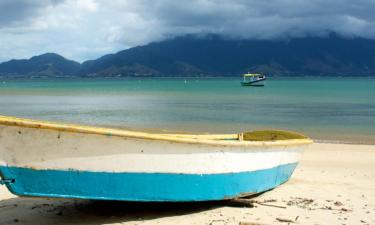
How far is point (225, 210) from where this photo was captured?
24.0 feet

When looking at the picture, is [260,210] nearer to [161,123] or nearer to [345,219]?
[345,219]

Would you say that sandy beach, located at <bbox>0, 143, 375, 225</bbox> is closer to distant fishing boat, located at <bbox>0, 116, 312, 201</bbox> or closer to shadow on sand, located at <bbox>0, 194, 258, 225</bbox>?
shadow on sand, located at <bbox>0, 194, 258, 225</bbox>

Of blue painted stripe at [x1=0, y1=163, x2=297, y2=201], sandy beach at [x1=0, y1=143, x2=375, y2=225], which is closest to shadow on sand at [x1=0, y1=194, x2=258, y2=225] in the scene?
sandy beach at [x1=0, y1=143, x2=375, y2=225]

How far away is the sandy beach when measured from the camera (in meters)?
6.88

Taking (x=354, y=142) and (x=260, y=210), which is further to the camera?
(x=354, y=142)

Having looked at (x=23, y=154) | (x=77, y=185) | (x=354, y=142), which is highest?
(x=23, y=154)

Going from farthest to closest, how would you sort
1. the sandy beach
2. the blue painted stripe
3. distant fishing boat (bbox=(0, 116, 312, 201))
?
the sandy beach < the blue painted stripe < distant fishing boat (bbox=(0, 116, 312, 201))

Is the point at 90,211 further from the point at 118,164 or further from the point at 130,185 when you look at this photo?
the point at 118,164

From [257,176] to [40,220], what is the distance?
3305 mm

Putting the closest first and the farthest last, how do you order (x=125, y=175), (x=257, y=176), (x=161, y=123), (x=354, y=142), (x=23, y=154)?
1. (x=23, y=154)
2. (x=125, y=175)
3. (x=257, y=176)
4. (x=354, y=142)
5. (x=161, y=123)

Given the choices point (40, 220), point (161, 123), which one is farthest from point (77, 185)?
point (161, 123)

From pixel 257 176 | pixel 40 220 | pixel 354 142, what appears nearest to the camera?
pixel 40 220

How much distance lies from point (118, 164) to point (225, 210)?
1.94m

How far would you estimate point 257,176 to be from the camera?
7.80m
